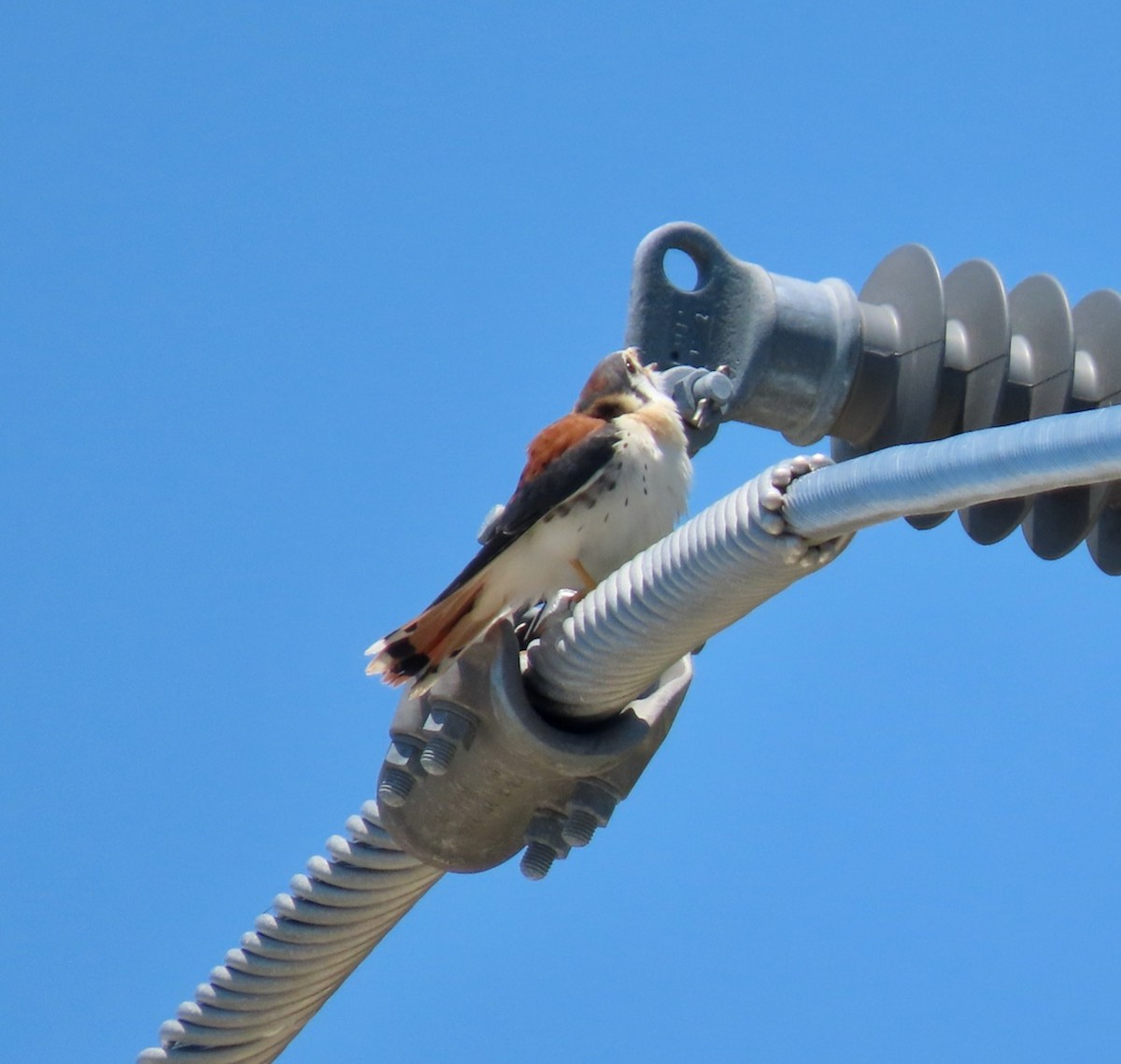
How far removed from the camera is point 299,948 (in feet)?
10.4

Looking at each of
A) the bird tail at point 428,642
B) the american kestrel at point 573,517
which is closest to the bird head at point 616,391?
the american kestrel at point 573,517

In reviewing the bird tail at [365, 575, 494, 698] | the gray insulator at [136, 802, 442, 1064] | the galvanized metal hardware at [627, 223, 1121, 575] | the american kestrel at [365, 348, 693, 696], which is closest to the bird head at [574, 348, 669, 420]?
the american kestrel at [365, 348, 693, 696]

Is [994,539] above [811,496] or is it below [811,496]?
above

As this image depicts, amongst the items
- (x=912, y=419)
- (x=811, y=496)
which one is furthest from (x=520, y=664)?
(x=912, y=419)

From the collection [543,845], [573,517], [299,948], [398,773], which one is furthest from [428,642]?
[543,845]

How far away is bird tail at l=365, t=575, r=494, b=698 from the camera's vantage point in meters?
3.81

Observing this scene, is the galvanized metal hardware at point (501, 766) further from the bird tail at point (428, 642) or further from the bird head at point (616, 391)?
the bird head at point (616, 391)

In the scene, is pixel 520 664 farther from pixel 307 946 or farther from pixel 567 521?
pixel 567 521

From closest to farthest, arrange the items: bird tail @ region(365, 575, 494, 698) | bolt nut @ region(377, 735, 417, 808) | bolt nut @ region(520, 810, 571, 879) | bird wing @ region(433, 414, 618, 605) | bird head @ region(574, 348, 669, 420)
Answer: bolt nut @ region(520, 810, 571, 879)
bolt nut @ region(377, 735, 417, 808)
bird tail @ region(365, 575, 494, 698)
bird wing @ region(433, 414, 618, 605)
bird head @ region(574, 348, 669, 420)

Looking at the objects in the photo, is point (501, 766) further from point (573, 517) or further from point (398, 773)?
point (573, 517)

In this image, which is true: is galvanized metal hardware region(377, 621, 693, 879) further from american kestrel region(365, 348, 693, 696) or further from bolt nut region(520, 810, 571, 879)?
american kestrel region(365, 348, 693, 696)

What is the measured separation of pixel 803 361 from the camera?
3.83m

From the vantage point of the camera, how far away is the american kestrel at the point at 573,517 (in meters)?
3.91

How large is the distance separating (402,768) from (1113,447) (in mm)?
1403
